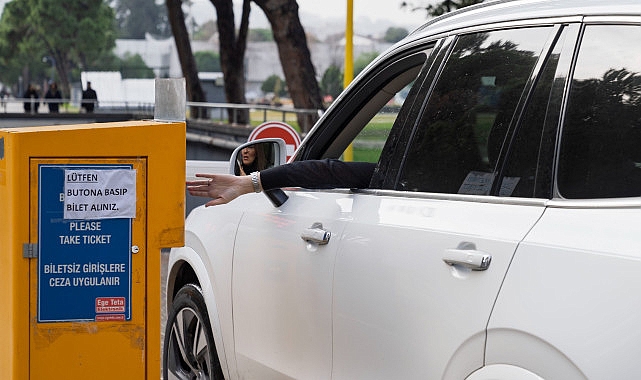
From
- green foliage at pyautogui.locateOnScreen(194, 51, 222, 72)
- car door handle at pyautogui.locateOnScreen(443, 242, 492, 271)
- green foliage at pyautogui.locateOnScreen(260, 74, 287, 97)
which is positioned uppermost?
green foliage at pyautogui.locateOnScreen(194, 51, 222, 72)

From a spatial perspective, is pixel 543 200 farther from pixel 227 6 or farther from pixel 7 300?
pixel 227 6

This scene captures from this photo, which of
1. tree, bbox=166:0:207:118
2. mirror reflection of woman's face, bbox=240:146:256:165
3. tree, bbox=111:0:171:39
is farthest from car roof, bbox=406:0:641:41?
tree, bbox=111:0:171:39

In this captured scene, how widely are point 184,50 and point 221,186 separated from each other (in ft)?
116

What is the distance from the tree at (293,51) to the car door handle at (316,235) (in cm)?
1872

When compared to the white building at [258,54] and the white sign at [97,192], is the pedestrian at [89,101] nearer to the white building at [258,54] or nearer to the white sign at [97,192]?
the white sign at [97,192]

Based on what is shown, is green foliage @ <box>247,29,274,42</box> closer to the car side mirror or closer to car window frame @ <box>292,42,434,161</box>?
the car side mirror

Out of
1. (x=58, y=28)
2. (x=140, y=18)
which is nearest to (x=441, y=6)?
(x=58, y=28)

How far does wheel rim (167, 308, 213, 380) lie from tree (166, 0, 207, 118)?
95.8 feet

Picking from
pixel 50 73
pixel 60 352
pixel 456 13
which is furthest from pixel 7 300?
pixel 50 73

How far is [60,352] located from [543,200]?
81.7 inches

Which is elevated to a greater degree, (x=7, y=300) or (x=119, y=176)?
(x=119, y=176)

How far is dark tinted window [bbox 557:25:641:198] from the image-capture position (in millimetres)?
3027

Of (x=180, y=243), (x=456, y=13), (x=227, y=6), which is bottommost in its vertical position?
(x=180, y=243)

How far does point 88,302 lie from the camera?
14.7 feet
